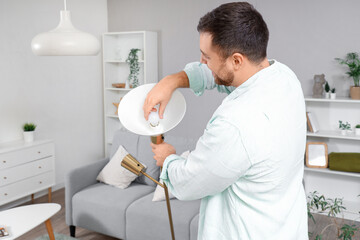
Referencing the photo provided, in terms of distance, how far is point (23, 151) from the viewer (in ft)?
12.3

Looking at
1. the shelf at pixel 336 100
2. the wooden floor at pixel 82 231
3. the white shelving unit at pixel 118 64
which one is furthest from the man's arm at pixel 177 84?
the white shelving unit at pixel 118 64

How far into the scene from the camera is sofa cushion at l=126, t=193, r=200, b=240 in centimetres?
273

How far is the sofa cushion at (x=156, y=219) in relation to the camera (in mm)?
2732

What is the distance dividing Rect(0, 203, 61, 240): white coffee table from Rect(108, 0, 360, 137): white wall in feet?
7.85

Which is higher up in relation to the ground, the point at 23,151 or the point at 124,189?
the point at 23,151

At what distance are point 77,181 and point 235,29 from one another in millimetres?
2669

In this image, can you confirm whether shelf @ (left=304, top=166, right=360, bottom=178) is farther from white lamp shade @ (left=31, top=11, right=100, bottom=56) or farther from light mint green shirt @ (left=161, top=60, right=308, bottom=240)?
light mint green shirt @ (left=161, top=60, right=308, bottom=240)

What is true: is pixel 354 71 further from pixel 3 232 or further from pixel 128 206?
pixel 3 232

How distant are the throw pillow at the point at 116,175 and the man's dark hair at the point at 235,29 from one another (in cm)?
254

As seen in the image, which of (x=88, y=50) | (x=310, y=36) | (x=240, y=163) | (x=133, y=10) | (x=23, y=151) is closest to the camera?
(x=240, y=163)

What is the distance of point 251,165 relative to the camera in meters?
0.93

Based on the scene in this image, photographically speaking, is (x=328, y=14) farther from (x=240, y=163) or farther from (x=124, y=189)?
(x=240, y=163)

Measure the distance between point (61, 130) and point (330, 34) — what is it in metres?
3.21

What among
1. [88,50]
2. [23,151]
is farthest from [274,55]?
[23,151]
